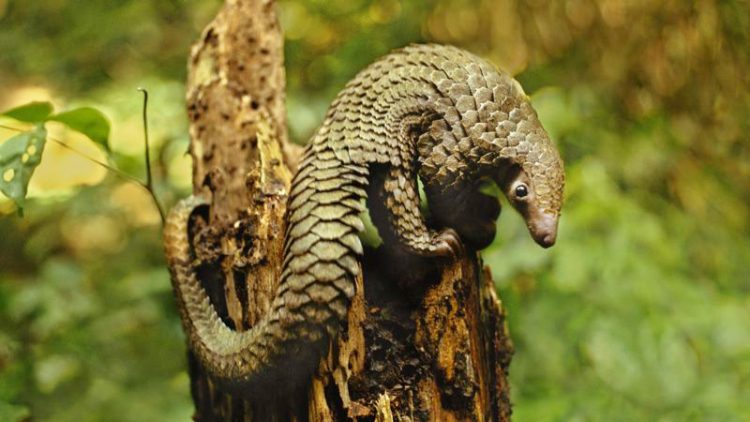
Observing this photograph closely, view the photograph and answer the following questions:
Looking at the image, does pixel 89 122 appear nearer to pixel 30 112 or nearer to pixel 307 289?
pixel 30 112

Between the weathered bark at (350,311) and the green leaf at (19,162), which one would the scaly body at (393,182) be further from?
the green leaf at (19,162)

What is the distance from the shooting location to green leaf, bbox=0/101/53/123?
1.39 metres

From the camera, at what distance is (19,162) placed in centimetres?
124

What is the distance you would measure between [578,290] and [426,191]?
104cm

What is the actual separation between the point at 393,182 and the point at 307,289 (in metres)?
0.23

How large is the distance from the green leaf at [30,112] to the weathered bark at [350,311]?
29 cm

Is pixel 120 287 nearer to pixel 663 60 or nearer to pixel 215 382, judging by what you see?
pixel 215 382

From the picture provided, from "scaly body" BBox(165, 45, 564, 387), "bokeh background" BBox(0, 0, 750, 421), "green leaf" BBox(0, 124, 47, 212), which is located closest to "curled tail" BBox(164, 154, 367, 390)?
"scaly body" BBox(165, 45, 564, 387)

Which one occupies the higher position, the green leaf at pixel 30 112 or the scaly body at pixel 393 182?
the green leaf at pixel 30 112

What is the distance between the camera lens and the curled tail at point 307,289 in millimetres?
1086

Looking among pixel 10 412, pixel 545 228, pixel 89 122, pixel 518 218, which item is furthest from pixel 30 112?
pixel 518 218

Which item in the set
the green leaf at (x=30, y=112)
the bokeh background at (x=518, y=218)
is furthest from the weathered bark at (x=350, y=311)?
the bokeh background at (x=518, y=218)

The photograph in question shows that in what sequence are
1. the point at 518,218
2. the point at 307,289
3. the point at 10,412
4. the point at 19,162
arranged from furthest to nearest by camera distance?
the point at 518,218, the point at 10,412, the point at 19,162, the point at 307,289

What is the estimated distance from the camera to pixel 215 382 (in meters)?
1.24
